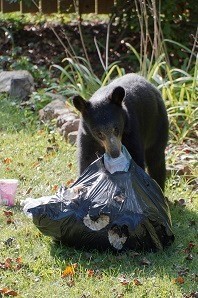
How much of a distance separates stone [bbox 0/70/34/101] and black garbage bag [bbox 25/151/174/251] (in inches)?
171

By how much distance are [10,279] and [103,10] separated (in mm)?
7910

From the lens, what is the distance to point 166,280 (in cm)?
492

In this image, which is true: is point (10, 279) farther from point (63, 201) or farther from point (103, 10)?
point (103, 10)

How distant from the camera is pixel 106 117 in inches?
219

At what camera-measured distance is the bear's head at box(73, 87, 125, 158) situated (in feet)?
17.9

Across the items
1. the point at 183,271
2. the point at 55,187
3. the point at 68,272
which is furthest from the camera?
the point at 55,187

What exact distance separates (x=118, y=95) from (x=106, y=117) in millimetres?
183

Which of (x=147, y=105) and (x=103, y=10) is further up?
(x=147, y=105)

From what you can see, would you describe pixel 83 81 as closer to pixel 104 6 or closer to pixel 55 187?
pixel 55 187

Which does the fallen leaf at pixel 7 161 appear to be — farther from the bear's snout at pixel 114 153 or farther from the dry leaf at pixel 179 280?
the dry leaf at pixel 179 280

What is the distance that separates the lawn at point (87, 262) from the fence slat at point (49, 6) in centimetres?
552

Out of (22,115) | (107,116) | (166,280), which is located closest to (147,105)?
(107,116)

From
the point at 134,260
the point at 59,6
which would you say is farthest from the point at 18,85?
the point at 134,260

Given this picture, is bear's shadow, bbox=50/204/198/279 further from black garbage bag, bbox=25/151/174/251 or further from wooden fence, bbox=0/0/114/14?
wooden fence, bbox=0/0/114/14
